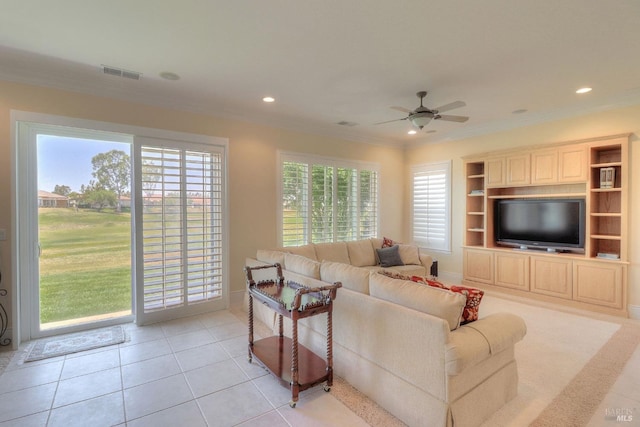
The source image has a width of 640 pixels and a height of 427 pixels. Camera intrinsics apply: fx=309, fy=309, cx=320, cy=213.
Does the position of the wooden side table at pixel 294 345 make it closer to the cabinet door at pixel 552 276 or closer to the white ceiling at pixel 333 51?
the white ceiling at pixel 333 51

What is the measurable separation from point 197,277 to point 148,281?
59 cm

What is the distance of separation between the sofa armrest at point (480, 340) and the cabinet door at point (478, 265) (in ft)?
11.0

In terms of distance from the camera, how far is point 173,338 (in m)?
3.51

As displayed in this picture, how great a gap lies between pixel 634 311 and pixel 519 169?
239 centimetres

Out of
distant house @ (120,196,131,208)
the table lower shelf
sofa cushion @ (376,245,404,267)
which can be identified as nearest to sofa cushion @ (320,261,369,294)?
the table lower shelf

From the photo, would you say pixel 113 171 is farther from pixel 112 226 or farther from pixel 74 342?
pixel 74 342

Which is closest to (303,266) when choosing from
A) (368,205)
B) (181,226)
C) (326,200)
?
(181,226)

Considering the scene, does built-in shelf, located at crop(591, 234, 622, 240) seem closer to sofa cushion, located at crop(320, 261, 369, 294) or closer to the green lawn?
sofa cushion, located at crop(320, 261, 369, 294)

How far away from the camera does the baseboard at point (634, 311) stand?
4.02 m

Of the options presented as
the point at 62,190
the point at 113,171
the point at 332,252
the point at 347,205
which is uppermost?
the point at 113,171

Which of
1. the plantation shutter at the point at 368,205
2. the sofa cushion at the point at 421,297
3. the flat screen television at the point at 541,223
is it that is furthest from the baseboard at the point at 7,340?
the flat screen television at the point at 541,223

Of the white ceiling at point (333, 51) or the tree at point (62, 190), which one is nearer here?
the white ceiling at point (333, 51)

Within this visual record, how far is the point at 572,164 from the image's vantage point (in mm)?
4484

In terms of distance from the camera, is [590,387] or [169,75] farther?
[169,75]
